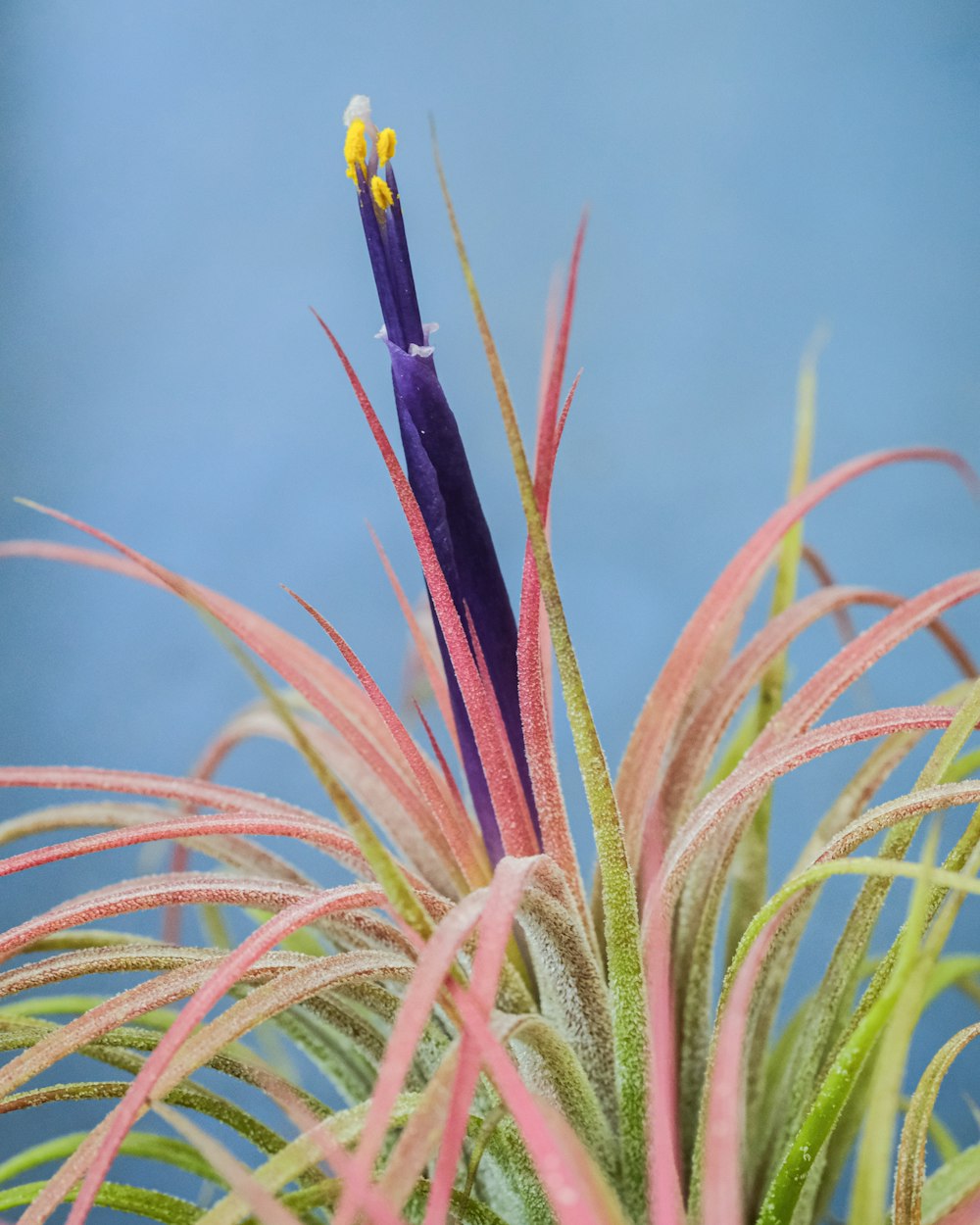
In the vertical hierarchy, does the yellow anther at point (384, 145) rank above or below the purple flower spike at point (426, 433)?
above

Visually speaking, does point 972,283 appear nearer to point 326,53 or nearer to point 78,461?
point 326,53

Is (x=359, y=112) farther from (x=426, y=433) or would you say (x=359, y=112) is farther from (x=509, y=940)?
(x=509, y=940)

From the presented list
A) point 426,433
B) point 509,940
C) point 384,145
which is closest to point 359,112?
point 384,145

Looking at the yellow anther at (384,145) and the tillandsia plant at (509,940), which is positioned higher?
the yellow anther at (384,145)

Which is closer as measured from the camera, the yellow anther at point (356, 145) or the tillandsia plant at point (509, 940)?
the tillandsia plant at point (509, 940)

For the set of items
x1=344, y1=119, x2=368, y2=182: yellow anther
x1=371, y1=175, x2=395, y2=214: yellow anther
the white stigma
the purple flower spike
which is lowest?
the purple flower spike

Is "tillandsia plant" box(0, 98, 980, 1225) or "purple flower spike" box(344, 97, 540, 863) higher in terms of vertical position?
"purple flower spike" box(344, 97, 540, 863)

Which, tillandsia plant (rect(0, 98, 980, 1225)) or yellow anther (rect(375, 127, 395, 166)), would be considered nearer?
tillandsia plant (rect(0, 98, 980, 1225))

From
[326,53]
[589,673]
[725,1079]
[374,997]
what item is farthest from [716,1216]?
[326,53]

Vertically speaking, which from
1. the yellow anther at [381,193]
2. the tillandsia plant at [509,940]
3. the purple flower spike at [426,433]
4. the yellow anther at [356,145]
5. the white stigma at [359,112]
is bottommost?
the tillandsia plant at [509,940]
